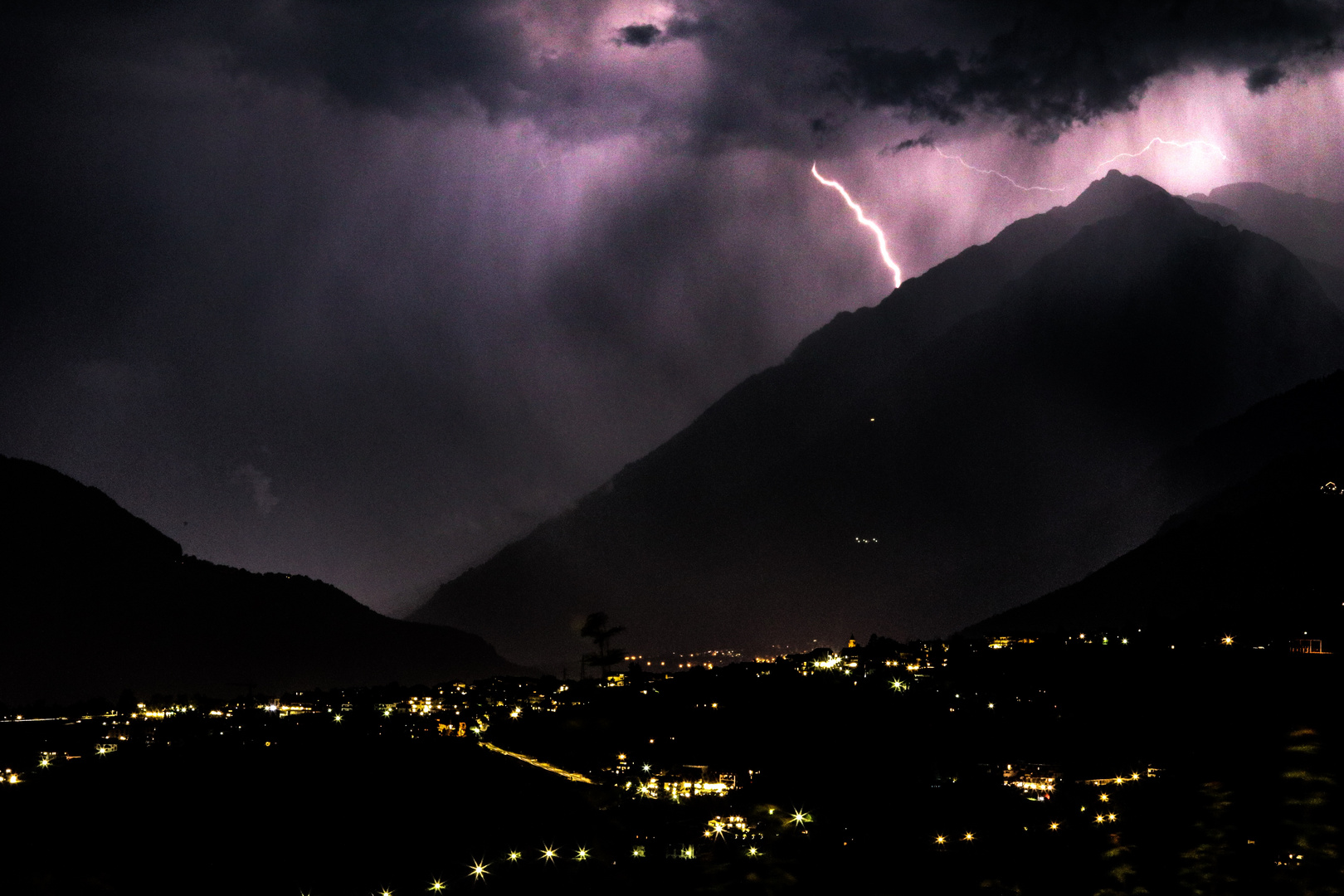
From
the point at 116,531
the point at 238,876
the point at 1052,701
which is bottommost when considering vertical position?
the point at 238,876

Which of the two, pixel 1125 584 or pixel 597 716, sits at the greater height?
pixel 1125 584

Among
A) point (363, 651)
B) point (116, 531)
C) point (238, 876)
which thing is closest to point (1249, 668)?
point (238, 876)

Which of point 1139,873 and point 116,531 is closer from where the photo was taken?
point 1139,873

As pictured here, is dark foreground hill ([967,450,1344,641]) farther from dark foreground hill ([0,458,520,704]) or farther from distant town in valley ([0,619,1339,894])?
dark foreground hill ([0,458,520,704])

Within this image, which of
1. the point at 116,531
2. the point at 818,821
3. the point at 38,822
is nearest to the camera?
the point at 818,821

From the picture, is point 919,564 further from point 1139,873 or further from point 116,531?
point 1139,873

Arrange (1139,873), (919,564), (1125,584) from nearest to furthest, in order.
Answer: (1139,873)
(1125,584)
(919,564)
